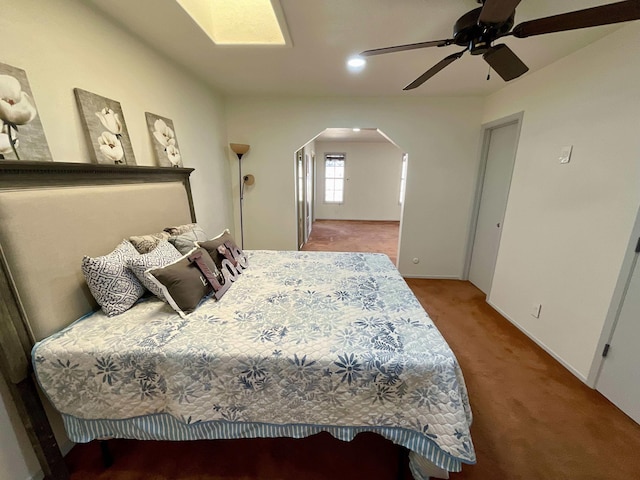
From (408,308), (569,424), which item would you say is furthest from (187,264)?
(569,424)

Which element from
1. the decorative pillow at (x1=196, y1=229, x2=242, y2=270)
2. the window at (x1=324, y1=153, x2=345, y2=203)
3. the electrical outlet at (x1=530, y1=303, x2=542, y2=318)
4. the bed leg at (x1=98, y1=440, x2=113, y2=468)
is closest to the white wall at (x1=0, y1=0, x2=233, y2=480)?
the bed leg at (x1=98, y1=440, x2=113, y2=468)

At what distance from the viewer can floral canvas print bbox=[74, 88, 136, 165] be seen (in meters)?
1.48

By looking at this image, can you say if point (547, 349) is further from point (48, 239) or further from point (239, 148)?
point (239, 148)

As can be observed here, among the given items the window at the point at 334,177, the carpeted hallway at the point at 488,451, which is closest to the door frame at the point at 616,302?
the carpeted hallway at the point at 488,451

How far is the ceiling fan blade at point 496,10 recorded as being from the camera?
0.98 meters

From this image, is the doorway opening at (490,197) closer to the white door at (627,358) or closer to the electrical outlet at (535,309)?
the electrical outlet at (535,309)

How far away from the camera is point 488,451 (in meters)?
1.38

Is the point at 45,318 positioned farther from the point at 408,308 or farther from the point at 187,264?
the point at 408,308

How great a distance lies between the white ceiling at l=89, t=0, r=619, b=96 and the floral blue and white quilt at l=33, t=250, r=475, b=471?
1907 millimetres

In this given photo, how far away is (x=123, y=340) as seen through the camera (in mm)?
1156

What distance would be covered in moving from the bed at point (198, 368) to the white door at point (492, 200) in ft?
7.90

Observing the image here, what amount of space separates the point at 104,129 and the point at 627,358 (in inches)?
144

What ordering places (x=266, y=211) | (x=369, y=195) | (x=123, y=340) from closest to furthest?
(x=123, y=340), (x=266, y=211), (x=369, y=195)

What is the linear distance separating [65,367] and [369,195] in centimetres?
735
